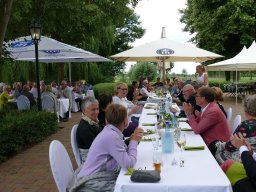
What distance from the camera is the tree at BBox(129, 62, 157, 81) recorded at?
3650 cm

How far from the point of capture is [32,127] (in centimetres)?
802

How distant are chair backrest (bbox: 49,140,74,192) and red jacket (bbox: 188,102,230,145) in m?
1.85

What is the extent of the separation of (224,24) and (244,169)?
85.0ft

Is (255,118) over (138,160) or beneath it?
over

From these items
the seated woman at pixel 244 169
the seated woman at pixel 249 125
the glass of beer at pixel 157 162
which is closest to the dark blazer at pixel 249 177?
the seated woman at pixel 244 169

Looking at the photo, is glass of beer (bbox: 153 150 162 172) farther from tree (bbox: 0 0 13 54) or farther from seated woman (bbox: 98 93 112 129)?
tree (bbox: 0 0 13 54)

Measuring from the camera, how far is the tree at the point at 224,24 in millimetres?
26938

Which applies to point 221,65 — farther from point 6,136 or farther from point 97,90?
point 6,136

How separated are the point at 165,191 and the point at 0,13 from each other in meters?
6.07

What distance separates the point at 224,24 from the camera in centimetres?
2777

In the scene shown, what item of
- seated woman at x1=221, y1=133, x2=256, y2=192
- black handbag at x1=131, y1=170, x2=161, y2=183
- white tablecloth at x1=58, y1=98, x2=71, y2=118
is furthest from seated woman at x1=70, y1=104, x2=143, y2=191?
white tablecloth at x1=58, y1=98, x2=71, y2=118

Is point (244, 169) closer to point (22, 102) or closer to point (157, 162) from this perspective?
point (157, 162)

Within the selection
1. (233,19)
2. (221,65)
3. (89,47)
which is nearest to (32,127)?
(221,65)

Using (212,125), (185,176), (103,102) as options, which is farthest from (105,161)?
(103,102)
